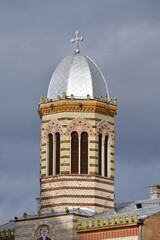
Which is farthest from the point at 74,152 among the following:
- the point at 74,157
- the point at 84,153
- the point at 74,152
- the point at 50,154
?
the point at 50,154

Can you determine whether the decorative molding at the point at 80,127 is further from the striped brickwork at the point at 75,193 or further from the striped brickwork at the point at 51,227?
the striped brickwork at the point at 51,227

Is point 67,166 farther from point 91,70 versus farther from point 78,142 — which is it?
point 91,70

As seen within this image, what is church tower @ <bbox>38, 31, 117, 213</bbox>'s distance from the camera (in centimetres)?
6725

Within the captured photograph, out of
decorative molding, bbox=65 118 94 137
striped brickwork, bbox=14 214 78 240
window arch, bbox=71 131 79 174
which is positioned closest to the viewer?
striped brickwork, bbox=14 214 78 240

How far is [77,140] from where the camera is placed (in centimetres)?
6831

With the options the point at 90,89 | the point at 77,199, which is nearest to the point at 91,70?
the point at 90,89

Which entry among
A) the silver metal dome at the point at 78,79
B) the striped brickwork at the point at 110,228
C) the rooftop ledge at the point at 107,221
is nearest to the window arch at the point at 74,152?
the silver metal dome at the point at 78,79

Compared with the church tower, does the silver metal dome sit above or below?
above

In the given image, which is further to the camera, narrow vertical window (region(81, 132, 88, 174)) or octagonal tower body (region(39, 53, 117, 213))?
narrow vertical window (region(81, 132, 88, 174))

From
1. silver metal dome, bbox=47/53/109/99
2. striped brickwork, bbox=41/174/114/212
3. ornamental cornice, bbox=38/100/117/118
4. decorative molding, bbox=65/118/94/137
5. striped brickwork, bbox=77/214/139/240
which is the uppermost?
silver metal dome, bbox=47/53/109/99

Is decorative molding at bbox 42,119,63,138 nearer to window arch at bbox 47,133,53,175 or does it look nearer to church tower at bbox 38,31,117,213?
church tower at bbox 38,31,117,213

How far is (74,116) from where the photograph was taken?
225ft

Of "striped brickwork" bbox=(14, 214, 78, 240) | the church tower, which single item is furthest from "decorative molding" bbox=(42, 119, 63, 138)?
"striped brickwork" bbox=(14, 214, 78, 240)

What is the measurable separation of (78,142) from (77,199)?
448cm
